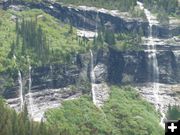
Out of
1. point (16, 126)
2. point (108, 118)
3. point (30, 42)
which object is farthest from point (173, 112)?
point (16, 126)

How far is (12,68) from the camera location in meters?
172

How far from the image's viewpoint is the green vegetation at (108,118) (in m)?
166

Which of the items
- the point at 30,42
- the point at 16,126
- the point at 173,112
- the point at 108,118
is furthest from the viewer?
the point at 173,112

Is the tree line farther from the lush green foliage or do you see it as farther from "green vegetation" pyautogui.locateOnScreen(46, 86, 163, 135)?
the lush green foliage

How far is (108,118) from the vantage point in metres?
176

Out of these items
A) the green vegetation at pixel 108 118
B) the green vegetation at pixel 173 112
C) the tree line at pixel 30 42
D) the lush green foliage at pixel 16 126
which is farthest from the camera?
the green vegetation at pixel 173 112

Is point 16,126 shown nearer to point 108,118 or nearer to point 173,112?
point 108,118

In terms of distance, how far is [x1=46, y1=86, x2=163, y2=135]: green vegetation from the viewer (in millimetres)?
166000

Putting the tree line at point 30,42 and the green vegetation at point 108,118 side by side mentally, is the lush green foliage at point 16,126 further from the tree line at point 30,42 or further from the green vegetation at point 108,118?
the tree line at point 30,42

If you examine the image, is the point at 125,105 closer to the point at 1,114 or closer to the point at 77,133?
the point at 77,133

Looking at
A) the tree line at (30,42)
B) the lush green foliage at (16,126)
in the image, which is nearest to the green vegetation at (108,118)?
the tree line at (30,42)

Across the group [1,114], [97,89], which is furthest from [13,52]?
[1,114]

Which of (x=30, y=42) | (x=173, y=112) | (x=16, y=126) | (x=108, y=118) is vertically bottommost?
(x=173, y=112)

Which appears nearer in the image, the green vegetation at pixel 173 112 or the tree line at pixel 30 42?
the tree line at pixel 30 42
